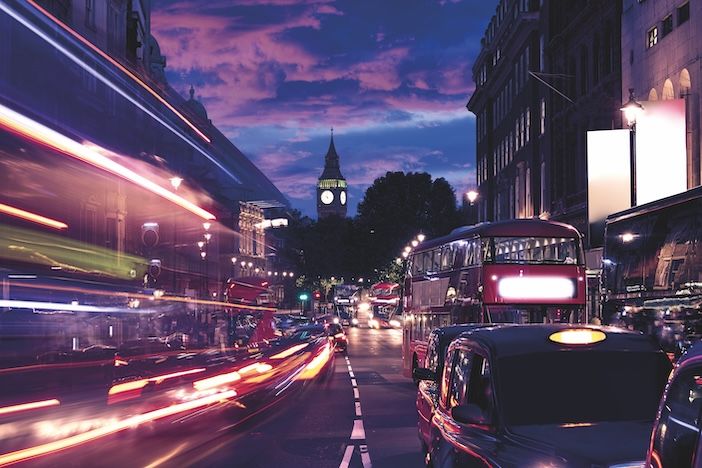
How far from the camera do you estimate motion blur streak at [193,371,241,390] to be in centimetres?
1736

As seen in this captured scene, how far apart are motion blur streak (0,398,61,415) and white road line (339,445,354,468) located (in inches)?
171

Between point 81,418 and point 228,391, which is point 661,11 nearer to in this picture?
point 228,391

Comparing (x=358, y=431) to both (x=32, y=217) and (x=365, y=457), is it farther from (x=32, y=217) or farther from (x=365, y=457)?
(x=32, y=217)

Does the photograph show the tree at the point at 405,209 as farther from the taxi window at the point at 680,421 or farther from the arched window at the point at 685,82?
the taxi window at the point at 680,421

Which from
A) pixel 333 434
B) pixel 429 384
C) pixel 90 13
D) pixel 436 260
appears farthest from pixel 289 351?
pixel 90 13

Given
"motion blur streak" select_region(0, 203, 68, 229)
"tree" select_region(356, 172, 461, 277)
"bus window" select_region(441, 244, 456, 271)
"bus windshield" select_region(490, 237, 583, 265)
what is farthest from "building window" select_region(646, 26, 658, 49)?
"tree" select_region(356, 172, 461, 277)

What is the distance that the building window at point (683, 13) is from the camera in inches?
1211

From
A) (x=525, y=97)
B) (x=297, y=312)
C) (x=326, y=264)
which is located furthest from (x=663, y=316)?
(x=326, y=264)

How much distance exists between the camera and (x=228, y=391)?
18109 mm

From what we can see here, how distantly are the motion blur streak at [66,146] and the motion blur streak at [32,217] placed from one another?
0.86 meters

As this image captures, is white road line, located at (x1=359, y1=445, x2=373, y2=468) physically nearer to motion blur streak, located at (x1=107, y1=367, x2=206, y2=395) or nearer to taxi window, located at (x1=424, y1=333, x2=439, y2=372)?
taxi window, located at (x1=424, y1=333, x2=439, y2=372)

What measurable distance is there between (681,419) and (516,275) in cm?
1860

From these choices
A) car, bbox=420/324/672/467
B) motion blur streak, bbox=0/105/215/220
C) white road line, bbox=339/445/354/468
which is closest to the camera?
car, bbox=420/324/672/467

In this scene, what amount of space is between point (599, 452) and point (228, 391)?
1325 centimetres
